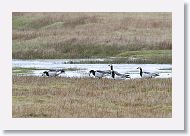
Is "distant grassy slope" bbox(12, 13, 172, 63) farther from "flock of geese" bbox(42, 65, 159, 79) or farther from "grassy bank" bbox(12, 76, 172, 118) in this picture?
"grassy bank" bbox(12, 76, 172, 118)

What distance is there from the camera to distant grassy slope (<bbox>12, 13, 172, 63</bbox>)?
31.9 metres

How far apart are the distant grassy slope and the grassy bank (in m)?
3.45

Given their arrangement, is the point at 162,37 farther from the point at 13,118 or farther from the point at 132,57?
the point at 13,118

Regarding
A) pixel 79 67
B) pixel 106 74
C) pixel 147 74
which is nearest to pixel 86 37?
pixel 79 67

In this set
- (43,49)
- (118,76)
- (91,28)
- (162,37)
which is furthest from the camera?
(91,28)

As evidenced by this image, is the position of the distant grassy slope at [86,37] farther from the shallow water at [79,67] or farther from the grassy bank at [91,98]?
the grassy bank at [91,98]

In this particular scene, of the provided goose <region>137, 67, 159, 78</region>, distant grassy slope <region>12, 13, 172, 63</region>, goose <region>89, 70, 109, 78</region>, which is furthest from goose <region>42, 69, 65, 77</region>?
goose <region>137, 67, 159, 78</region>

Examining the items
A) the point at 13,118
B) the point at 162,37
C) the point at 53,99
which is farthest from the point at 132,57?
the point at 13,118

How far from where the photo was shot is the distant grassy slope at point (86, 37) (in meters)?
31.9

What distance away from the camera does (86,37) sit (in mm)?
34594

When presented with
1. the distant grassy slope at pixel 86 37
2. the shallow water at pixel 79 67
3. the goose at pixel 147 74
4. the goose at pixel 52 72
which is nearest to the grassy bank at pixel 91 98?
the goose at pixel 147 74

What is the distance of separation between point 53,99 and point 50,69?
4595mm
